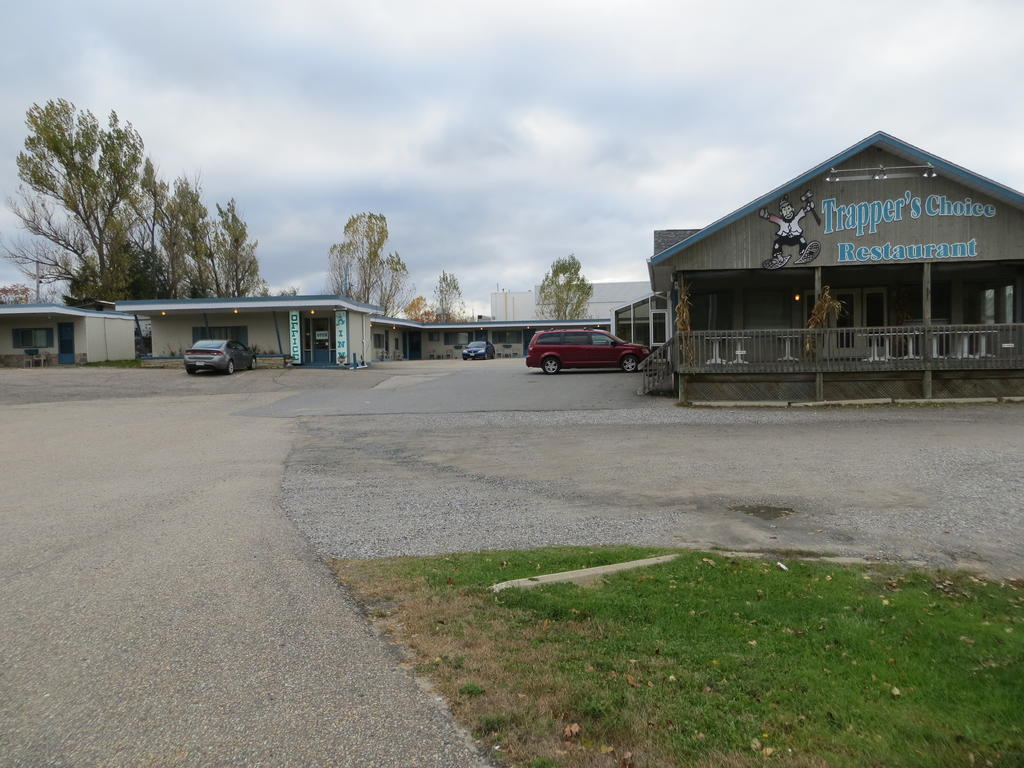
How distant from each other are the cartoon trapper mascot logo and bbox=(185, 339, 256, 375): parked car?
21918 mm

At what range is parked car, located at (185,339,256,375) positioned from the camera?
95.2ft

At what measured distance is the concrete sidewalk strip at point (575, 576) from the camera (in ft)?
16.3

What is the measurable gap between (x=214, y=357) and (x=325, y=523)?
24.5m

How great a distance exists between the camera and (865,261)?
59.3ft

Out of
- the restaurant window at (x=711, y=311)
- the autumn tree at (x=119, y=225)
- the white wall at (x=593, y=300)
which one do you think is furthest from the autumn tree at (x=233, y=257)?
the restaurant window at (x=711, y=311)

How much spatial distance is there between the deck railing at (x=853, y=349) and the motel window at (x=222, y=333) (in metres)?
24.2

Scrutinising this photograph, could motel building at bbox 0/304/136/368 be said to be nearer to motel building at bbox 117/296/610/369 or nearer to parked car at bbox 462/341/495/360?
motel building at bbox 117/296/610/369

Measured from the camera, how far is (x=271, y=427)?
52.1 feet

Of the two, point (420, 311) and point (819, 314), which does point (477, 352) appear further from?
point (819, 314)

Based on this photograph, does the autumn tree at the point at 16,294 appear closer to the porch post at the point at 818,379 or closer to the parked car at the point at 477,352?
the parked car at the point at 477,352

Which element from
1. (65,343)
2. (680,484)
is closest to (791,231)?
(680,484)

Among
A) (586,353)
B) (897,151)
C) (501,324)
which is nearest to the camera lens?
(897,151)

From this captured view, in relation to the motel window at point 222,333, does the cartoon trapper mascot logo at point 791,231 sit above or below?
above

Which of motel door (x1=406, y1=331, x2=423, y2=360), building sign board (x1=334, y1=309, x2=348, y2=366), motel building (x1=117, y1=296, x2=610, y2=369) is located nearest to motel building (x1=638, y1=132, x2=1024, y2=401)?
building sign board (x1=334, y1=309, x2=348, y2=366)
